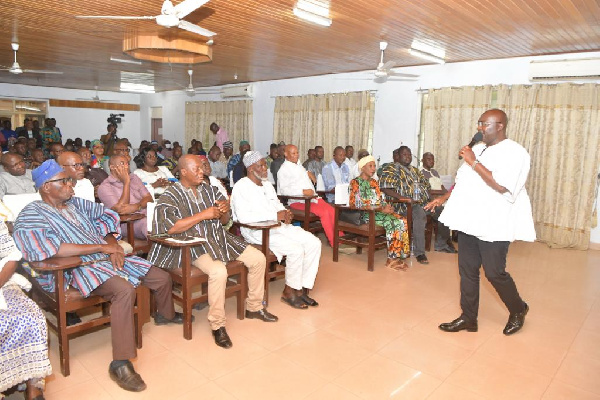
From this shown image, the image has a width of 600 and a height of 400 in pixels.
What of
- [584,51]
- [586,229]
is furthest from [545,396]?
[584,51]

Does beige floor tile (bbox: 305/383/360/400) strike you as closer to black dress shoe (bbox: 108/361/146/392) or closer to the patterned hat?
black dress shoe (bbox: 108/361/146/392)

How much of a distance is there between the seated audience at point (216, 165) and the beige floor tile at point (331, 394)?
573cm

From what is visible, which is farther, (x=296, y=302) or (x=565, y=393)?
(x=296, y=302)

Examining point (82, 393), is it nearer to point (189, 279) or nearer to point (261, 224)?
point (189, 279)

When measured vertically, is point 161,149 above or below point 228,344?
above

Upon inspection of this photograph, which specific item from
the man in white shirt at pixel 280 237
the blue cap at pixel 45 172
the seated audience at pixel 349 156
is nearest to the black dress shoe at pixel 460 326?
the man in white shirt at pixel 280 237

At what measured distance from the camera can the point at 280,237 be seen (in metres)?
3.55

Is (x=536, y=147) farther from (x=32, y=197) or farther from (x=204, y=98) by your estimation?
(x=204, y=98)

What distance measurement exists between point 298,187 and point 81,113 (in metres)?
9.53

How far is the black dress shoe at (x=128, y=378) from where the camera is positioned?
2318 mm

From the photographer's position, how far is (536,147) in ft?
19.7

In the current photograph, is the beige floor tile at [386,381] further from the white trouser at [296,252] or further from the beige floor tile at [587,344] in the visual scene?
the beige floor tile at [587,344]

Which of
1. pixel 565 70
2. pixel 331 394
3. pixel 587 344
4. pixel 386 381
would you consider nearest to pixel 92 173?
pixel 331 394

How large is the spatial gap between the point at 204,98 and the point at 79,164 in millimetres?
8565
